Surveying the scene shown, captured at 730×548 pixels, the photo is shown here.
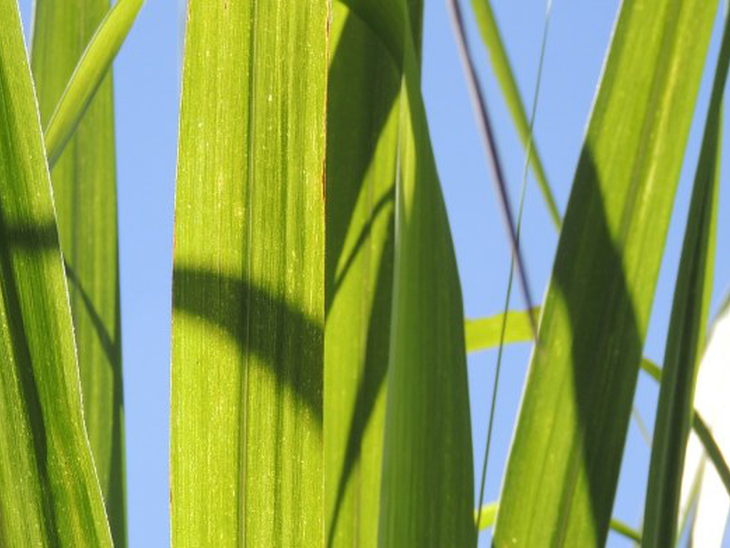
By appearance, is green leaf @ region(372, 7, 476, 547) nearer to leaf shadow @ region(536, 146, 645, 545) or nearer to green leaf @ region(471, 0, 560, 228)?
leaf shadow @ region(536, 146, 645, 545)

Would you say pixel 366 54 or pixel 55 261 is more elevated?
pixel 366 54

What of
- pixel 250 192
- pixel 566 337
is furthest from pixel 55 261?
pixel 566 337

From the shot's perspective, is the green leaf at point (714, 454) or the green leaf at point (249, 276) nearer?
the green leaf at point (249, 276)

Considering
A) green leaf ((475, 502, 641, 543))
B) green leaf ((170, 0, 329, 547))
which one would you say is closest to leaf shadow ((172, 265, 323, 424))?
green leaf ((170, 0, 329, 547))

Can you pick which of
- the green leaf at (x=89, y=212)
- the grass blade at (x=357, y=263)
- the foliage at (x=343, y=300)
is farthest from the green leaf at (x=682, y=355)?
the green leaf at (x=89, y=212)

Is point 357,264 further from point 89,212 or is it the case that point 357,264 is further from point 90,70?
point 89,212

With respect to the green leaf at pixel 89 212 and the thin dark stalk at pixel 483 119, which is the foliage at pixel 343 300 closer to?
the thin dark stalk at pixel 483 119

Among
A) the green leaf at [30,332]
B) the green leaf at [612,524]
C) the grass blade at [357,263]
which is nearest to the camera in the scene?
the green leaf at [30,332]

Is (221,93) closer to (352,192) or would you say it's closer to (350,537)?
(352,192)
